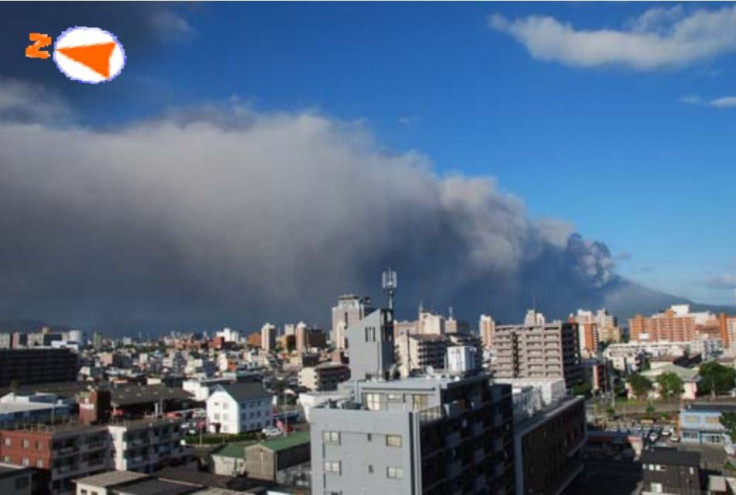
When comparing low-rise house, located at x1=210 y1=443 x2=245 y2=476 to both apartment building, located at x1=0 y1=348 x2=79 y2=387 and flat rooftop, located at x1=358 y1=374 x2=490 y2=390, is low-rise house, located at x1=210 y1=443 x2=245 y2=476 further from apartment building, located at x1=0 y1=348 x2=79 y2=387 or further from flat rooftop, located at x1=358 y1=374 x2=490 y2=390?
apartment building, located at x1=0 y1=348 x2=79 y2=387

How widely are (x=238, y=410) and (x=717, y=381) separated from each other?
39097 mm

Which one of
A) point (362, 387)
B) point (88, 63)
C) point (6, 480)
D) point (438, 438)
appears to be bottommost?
point (6, 480)

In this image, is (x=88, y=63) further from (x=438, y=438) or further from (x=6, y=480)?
(x=6, y=480)

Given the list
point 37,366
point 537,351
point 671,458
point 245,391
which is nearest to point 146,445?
point 245,391

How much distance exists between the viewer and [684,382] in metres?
55.8

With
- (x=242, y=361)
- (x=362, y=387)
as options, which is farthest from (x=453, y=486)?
(x=242, y=361)

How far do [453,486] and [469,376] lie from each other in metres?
3.33

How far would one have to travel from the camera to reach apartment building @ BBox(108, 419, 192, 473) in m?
25.1

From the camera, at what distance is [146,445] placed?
25.9 metres

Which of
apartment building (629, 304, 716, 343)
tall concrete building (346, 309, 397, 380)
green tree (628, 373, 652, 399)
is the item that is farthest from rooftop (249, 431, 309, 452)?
apartment building (629, 304, 716, 343)

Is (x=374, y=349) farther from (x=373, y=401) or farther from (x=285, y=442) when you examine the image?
(x=285, y=442)

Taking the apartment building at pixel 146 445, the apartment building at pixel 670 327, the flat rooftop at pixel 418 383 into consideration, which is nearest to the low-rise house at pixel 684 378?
the apartment building at pixel 146 445

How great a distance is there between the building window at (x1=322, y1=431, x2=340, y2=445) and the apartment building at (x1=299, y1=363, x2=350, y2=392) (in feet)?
166

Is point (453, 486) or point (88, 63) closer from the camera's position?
point (88, 63)
